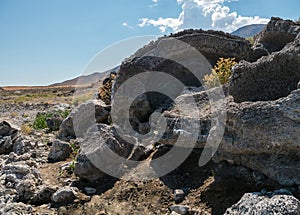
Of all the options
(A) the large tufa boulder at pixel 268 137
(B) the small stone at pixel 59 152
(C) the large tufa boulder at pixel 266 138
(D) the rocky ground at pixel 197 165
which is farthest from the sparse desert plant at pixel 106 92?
(A) the large tufa boulder at pixel 268 137

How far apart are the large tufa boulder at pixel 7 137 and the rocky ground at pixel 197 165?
4.67ft

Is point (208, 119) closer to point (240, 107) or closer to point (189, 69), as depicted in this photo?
point (240, 107)

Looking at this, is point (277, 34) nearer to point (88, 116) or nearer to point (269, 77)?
point (269, 77)

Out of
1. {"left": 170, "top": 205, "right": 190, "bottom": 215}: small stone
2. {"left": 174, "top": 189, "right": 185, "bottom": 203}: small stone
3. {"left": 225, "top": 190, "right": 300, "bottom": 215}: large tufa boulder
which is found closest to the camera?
{"left": 225, "top": 190, "right": 300, "bottom": 215}: large tufa boulder

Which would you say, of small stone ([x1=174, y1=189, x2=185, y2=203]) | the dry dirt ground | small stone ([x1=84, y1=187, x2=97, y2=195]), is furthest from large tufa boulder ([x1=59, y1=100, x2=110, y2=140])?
small stone ([x1=174, y1=189, x2=185, y2=203])

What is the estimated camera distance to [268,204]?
15.7ft

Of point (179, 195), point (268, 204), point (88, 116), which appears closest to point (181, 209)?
point (179, 195)

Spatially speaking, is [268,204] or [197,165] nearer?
[268,204]

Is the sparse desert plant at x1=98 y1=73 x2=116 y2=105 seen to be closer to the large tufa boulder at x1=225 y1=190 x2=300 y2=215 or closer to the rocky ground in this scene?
the rocky ground

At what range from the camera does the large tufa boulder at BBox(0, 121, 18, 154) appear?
12.6m

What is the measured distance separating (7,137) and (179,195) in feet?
28.3

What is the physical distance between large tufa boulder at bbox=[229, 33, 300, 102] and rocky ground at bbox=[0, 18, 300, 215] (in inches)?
0.8

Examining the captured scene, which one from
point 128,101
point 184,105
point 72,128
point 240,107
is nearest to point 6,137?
point 72,128

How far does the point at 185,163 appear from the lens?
8.10m
